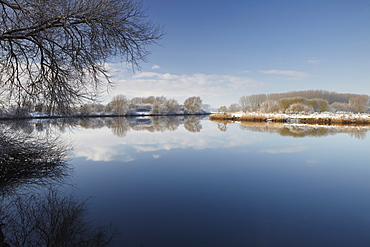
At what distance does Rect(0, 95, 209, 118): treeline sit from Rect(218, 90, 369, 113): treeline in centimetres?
1418

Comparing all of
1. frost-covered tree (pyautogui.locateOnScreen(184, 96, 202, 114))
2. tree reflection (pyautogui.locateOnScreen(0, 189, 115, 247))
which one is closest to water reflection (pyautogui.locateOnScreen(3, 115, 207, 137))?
tree reflection (pyautogui.locateOnScreen(0, 189, 115, 247))

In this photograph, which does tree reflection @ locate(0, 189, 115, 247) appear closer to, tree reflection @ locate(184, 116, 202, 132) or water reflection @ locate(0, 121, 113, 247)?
water reflection @ locate(0, 121, 113, 247)

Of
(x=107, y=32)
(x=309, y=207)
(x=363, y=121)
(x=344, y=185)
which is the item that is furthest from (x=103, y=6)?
(x=363, y=121)

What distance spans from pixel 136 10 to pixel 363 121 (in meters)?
25.6

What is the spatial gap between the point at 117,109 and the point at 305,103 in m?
42.3

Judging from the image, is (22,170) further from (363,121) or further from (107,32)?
(363,121)

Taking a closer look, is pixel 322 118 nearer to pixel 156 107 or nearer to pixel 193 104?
pixel 156 107

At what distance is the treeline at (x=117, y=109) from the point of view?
13.2 ft

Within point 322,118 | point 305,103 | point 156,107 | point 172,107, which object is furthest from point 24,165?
point 172,107

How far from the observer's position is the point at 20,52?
3.68 meters

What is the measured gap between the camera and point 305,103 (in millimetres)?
42250

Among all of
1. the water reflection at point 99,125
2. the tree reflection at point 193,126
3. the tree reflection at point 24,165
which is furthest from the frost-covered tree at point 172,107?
the tree reflection at point 24,165

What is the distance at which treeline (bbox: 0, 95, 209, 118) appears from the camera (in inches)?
159

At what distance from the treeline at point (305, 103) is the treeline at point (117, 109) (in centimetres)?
1418
